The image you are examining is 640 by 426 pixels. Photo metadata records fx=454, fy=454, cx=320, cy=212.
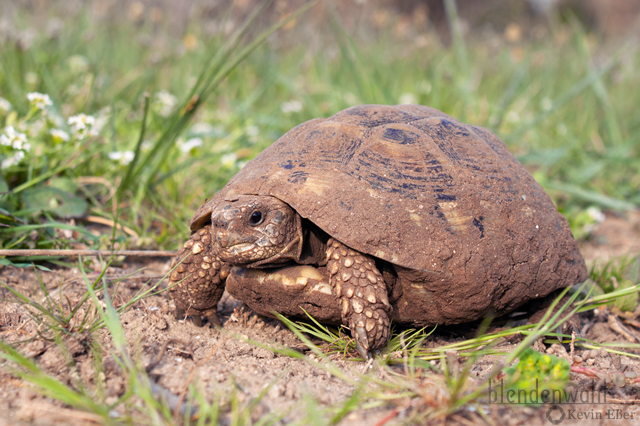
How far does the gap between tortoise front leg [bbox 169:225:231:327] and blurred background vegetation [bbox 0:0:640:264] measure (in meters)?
0.46

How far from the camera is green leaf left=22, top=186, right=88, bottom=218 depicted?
2.51 metres

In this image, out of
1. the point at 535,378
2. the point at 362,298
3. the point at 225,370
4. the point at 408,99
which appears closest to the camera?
the point at 535,378

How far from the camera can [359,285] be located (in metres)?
1.72

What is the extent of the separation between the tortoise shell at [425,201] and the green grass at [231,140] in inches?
10.7

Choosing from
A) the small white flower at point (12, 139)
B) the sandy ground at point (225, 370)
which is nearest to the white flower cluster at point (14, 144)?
the small white flower at point (12, 139)

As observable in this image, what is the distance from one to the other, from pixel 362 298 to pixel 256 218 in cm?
51

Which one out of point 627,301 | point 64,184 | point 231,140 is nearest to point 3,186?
point 64,184

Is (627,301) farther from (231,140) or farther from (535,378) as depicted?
(231,140)

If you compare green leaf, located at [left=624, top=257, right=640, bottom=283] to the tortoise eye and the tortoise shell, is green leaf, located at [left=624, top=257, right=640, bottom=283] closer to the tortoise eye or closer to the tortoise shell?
the tortoise shell

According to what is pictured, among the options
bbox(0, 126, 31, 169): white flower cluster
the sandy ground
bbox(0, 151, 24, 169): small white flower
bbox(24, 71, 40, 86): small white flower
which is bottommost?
the sandy ground

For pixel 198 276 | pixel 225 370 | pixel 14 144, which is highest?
pixel 14 144

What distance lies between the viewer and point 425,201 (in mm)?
1780

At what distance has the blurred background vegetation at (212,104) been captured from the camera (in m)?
Result: 2.65

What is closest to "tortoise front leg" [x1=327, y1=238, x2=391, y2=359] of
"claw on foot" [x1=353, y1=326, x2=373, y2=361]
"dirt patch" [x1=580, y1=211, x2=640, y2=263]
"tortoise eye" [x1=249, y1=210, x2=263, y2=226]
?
"claw on foot" [x1=353, y1=326, x2=373, y2=361]
